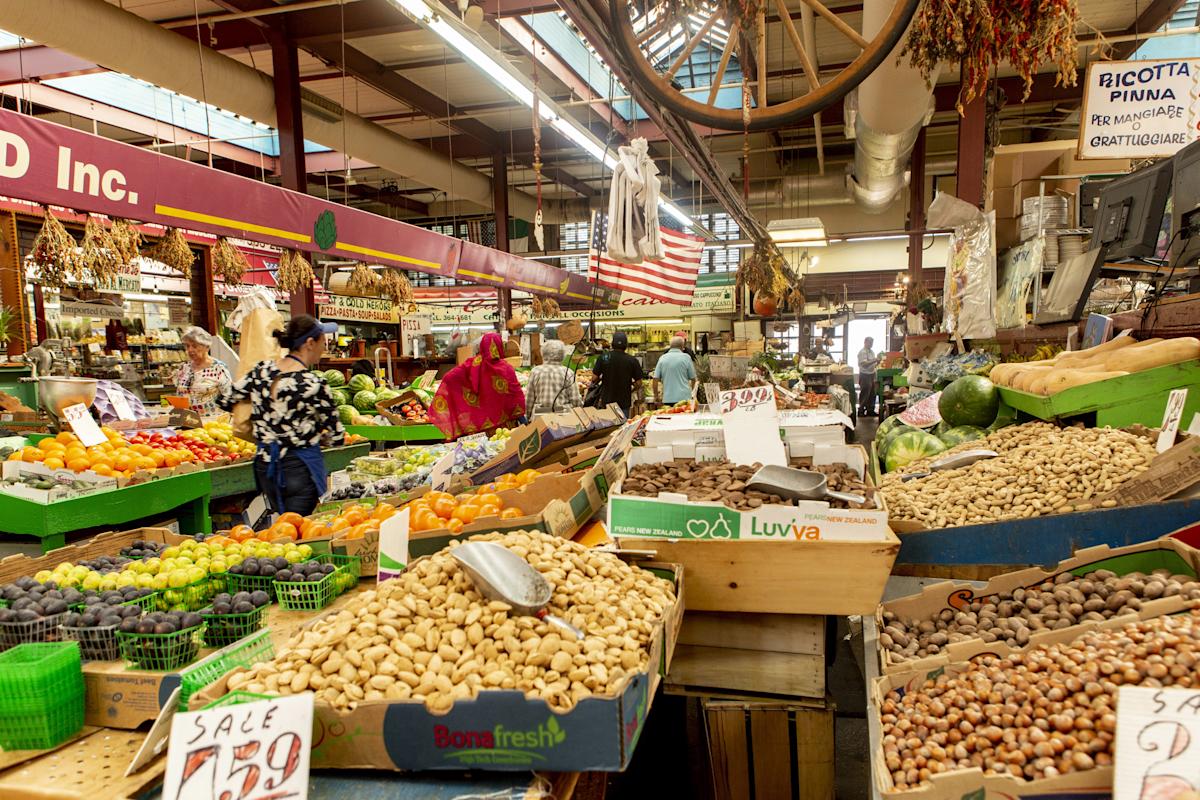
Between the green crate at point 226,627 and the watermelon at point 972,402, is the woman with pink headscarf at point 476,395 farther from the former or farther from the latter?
the green crate at point 226,627

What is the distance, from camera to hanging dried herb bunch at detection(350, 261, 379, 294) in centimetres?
898

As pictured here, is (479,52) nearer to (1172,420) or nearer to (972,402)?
(972,402)

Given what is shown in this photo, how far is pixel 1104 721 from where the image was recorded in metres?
1.42

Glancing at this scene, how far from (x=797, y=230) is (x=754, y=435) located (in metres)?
7.17

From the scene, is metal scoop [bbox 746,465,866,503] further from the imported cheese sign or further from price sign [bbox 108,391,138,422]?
price sign [bbox 108,391,138,422]

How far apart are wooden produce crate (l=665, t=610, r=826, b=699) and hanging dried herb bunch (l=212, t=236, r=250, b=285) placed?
6385mm

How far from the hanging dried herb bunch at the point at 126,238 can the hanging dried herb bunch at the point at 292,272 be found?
1.66 metres

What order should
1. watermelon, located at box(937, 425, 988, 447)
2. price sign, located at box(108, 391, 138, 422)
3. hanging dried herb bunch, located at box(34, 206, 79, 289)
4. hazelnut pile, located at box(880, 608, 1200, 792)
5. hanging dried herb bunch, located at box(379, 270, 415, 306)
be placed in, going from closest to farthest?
hazelnut pile, located at box(880, 608, 1200, 792)
watermelon, located at box(937, 425, 988, 447)
hanging dried herb bunch, located at box(34, 206, 79, 289)
price sign, located at box(108, 391, 138, 422)
hanging dried herb bunch, located at box(379, 270, 415, 306)

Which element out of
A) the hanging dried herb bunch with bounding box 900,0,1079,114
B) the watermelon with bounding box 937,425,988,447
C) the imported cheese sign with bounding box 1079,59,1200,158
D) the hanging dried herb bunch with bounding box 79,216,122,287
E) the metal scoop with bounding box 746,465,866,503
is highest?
the imported cheese sign with bounding box 1079,59,1200,158

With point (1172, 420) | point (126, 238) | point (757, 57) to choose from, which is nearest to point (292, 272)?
point (126, 238)

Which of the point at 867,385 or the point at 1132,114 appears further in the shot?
the point at 867,385

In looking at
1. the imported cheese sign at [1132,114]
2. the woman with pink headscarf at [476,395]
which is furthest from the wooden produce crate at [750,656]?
the imported cheese sign at [1132,114]

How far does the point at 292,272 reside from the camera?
300 inches

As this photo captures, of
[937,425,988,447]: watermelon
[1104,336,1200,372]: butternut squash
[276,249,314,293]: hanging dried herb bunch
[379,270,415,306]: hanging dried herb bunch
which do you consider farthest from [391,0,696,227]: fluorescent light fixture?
[379,270,415,306]: hanging dried herb bunch
